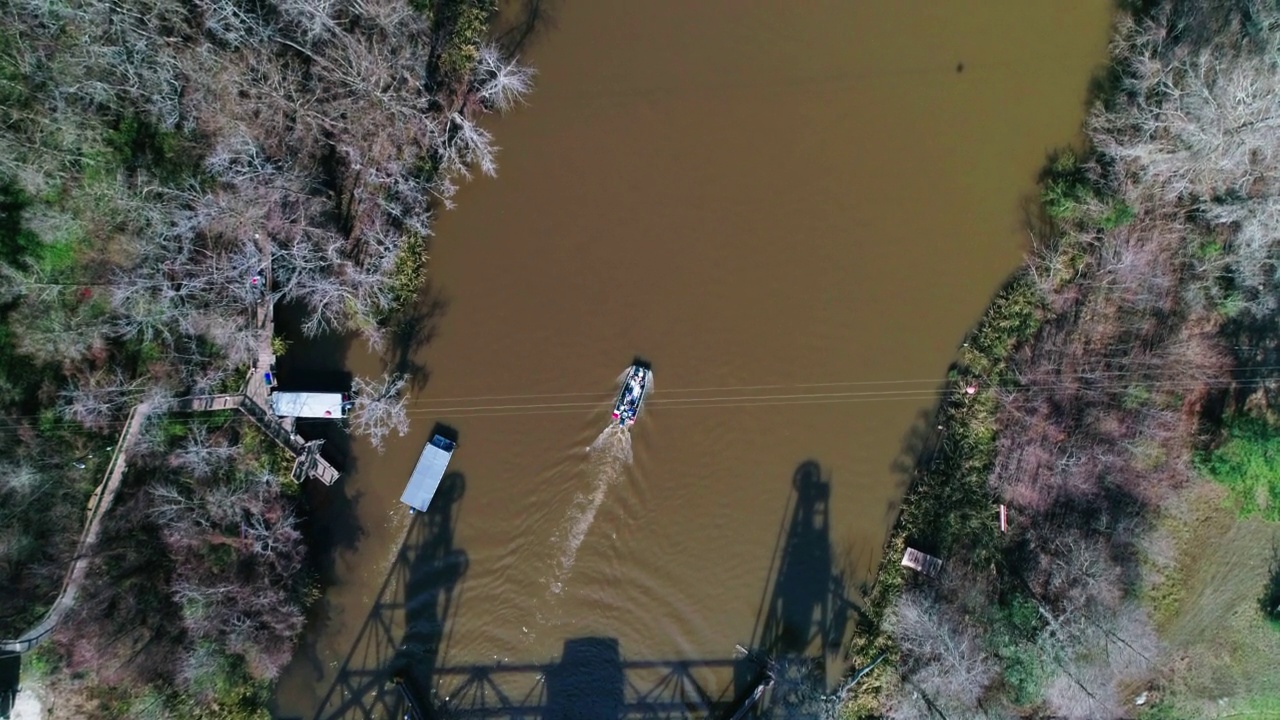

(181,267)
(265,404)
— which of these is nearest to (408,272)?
(265,404)

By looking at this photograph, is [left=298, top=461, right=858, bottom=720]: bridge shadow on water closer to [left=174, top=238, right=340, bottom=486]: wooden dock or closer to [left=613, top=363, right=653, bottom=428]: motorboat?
[left=174, top=238, right=340, bottom=486]: wooden dock

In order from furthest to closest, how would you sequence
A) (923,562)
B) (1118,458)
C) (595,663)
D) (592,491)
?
(595,663), (592,491), (923,562), (1118,458)

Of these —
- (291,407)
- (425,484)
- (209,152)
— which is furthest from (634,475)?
(209,152)

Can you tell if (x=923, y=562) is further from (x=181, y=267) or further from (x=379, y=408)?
(x=181, y=267)

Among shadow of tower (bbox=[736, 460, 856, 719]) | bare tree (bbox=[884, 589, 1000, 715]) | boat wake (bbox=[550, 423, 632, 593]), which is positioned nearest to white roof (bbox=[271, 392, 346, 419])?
boat wake (bbox=[550, 423, 632, 593])

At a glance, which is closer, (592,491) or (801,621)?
(592,491)
